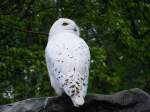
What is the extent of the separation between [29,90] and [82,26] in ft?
5.44

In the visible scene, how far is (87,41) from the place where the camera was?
14031mm

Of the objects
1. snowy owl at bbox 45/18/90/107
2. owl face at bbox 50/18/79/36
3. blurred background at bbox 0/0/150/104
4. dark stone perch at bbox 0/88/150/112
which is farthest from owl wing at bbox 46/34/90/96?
blurred background at bbox 0/0/150/104

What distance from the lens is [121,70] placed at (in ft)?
48.1

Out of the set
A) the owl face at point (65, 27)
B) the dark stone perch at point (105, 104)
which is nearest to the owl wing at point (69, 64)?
the dark stone perch at point (105, 104)

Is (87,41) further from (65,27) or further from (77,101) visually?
(77,101)

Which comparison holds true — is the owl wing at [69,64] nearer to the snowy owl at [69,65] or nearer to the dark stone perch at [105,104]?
the snowy owl at [69,65]

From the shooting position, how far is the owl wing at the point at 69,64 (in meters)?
7.91

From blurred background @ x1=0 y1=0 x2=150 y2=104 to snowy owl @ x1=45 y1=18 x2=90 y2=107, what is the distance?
13.7ft

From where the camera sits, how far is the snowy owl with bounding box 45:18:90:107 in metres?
7.88

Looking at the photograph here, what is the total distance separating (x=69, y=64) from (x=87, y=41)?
6010mm

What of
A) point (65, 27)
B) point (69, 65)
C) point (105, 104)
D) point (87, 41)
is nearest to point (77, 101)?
point (69, 65)

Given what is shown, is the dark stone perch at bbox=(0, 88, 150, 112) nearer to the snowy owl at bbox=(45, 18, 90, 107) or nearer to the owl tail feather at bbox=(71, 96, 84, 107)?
the snowy owl at bbox=(45, 18, 90, 107)

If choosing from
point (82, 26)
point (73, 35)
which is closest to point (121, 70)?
point (82, 26)

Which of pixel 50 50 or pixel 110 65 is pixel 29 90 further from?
pixel 50 50
